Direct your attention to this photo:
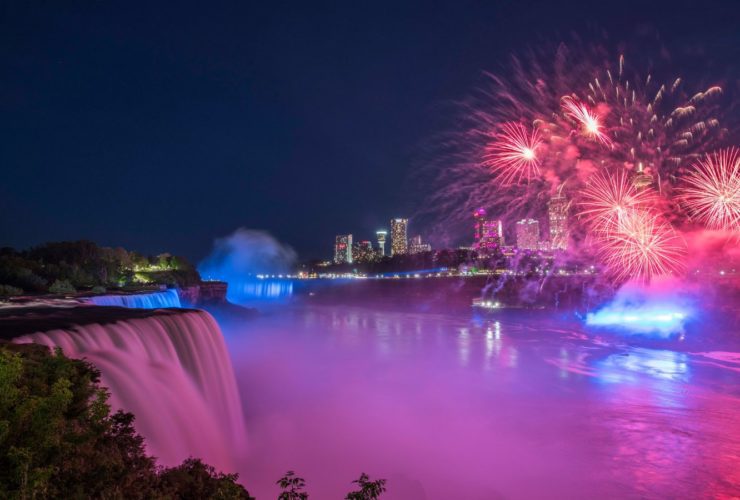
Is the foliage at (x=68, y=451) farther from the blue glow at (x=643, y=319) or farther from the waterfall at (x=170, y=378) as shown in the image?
the blue glow at (x=643, y=319)

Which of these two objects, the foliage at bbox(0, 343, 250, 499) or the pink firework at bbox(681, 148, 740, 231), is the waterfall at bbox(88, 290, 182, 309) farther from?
the pink firework at bbox(681, 148, 740, 231)

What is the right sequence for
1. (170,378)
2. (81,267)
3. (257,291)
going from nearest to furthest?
(170,378), (81,267), (257,291)

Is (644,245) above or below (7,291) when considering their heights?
above

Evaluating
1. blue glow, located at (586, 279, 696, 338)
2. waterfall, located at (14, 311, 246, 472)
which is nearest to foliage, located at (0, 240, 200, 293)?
waterfall, located at (14, 311, 246, 472)

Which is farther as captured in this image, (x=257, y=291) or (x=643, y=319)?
(x=257, y=291)

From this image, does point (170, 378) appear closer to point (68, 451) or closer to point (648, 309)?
point (68, 451)

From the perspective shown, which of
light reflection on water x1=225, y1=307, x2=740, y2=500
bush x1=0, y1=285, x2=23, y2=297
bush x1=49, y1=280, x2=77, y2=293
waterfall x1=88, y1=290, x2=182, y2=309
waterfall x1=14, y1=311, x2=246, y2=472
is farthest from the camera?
bush x1=49, y1=280, x2=77, y2=293

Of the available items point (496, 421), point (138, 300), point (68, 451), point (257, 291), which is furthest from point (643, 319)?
point (257, 291)
